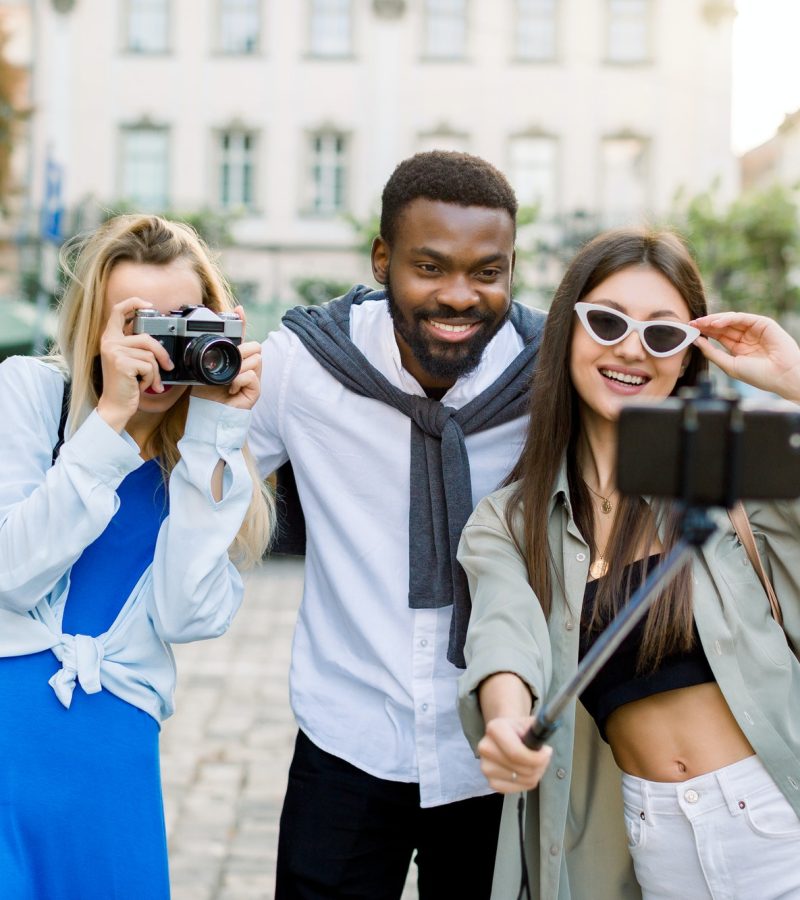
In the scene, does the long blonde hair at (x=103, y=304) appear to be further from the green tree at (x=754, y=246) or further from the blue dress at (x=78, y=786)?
the green tree at (x=754, y=246)

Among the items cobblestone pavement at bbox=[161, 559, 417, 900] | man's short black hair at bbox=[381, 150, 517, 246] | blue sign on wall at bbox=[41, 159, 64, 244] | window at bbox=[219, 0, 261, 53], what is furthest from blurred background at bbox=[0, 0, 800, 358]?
man's short black hair at bbox=[381, 150, 517, 246]

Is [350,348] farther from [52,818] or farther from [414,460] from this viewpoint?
[52,818]

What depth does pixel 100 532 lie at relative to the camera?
255cm

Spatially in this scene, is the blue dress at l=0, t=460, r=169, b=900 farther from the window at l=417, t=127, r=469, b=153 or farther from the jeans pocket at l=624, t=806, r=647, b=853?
the window at l=417, t=127, r=469, b=153

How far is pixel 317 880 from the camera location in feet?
10.1

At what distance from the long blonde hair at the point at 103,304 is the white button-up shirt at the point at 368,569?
0.21 m

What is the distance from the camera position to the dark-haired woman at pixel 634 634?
2393mm

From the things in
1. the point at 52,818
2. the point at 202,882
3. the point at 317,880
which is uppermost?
the point at 52,818

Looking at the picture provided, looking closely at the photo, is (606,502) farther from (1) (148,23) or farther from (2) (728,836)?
(1) (148,23)

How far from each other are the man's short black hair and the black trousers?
1.29 meters

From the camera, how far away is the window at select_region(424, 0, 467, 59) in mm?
27953

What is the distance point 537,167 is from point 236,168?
6.42m

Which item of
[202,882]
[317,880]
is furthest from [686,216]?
[317,880]

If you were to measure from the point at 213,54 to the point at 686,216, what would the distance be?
35.8 ft
